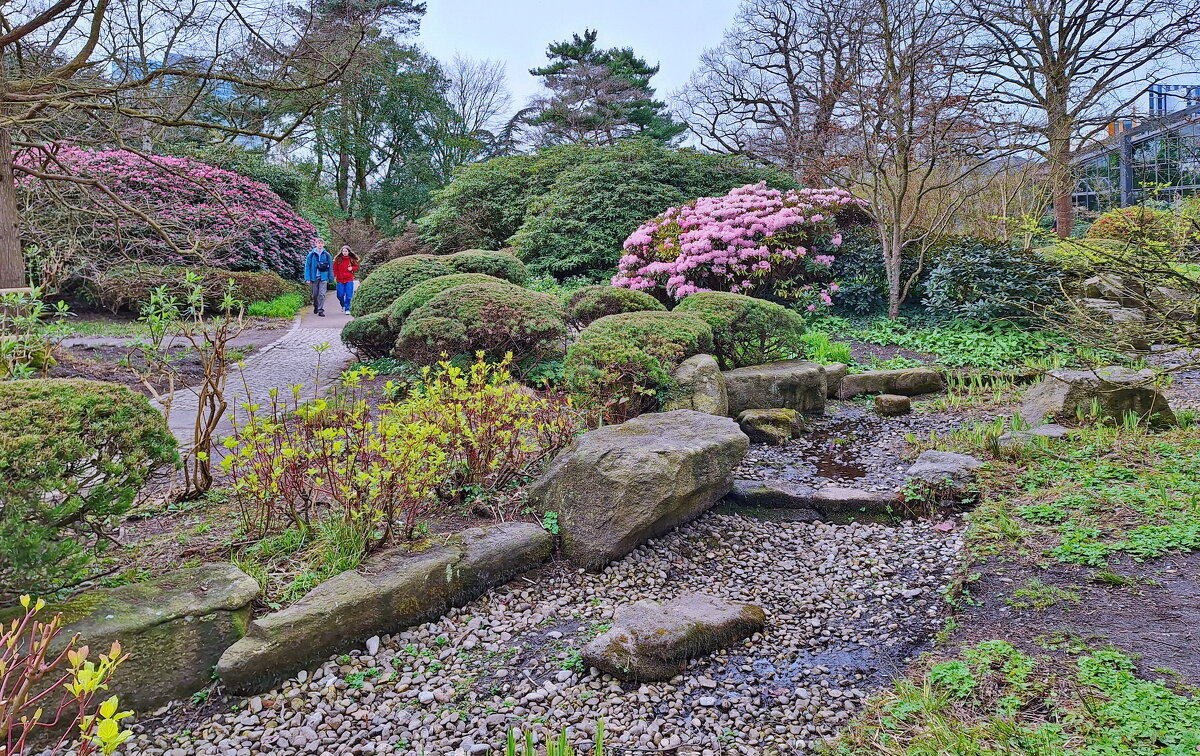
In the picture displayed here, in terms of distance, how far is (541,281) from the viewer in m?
14.3

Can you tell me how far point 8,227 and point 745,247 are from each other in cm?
895

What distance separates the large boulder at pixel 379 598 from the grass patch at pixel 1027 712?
70.5 inches

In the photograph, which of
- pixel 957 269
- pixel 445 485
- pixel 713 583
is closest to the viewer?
pixel 713 583

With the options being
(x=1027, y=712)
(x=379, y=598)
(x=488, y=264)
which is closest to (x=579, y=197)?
(x=488, y=264)

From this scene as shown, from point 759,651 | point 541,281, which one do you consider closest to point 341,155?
point 541,281

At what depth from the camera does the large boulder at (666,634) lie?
276 centimetres

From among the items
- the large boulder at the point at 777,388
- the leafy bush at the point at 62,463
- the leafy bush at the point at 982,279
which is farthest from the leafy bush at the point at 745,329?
the leafy bush at the point at 62,463

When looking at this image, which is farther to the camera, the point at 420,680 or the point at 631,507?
the point at 631,507

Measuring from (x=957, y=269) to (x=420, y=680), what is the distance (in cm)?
1001

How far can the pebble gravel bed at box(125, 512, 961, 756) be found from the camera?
2447 mm

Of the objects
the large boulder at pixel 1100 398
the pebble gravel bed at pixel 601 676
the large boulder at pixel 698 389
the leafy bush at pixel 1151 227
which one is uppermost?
the leafy bush at pixel 1151 227

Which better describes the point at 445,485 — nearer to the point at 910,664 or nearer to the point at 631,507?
the point at 631,507

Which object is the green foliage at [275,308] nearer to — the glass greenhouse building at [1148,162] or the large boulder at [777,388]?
the large boulder at [777,388]

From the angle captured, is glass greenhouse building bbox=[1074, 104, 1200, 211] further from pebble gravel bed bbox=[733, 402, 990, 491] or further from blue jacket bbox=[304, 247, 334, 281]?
blue jacket bbox=[304, 247, 334, 281]
